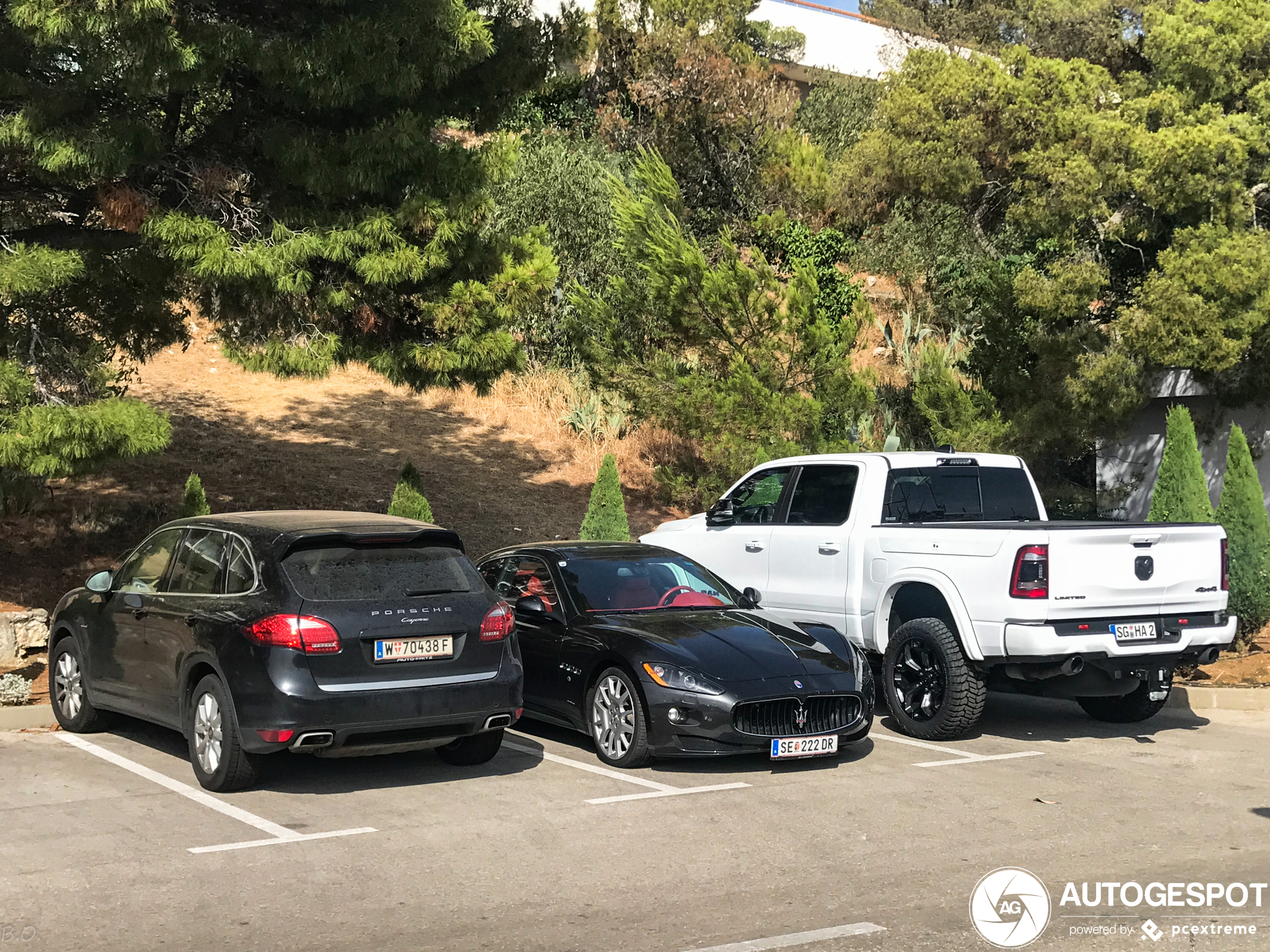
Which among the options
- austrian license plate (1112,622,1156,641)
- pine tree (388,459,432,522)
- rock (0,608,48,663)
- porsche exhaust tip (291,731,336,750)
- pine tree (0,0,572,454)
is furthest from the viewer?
pine tree (388,459,432,522)

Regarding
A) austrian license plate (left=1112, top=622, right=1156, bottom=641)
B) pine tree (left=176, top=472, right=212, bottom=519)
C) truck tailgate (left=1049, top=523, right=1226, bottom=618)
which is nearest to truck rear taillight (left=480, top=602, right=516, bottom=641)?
truck tailgate (left=1049, top=523, right=1226, bottom=618)

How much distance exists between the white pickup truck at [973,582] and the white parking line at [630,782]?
2.25 meters

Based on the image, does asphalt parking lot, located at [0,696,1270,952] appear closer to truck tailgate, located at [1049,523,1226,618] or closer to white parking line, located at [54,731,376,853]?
white parking line, located at [54,731,376,853]

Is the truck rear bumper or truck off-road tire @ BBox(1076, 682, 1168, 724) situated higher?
the truck rear bumper

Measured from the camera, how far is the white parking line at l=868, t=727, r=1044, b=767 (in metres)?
9.07

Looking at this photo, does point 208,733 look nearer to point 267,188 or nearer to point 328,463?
point 267,188

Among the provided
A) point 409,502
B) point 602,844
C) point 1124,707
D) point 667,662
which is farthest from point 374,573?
point 409,502

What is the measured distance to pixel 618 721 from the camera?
346 inches

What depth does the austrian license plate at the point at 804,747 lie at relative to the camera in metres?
8.45

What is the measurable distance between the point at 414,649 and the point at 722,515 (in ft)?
15.3

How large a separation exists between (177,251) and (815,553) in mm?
6372

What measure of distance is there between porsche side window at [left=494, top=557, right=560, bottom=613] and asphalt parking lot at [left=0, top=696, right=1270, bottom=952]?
1.08m

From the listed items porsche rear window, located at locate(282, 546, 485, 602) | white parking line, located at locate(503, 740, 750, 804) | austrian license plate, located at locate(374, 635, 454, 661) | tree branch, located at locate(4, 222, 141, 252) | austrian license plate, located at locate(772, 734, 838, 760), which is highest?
tree branch, located at locate(4, 222, 141, 252)

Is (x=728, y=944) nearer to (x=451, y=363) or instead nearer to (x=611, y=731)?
(x=611, y=731)
